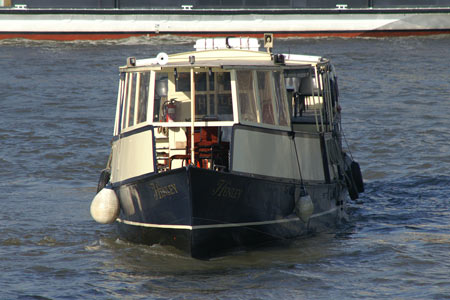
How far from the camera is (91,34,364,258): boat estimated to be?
1213cm

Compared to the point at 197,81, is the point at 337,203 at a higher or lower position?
lower

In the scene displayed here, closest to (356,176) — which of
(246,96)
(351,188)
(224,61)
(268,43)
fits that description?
(351,188)

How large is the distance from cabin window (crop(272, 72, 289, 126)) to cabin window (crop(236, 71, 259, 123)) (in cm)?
51

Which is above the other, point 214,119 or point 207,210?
point 214,119

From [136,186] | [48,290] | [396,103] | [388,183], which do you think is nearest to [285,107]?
[136,186]

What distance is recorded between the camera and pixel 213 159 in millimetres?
12523

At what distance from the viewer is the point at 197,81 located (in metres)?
13.3

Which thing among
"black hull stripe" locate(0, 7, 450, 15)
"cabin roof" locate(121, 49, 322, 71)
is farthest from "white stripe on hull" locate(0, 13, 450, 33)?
"cabin roof" locate(121, 49, 322, 71)

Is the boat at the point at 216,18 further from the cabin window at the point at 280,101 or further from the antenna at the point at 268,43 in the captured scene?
the cabin window at the point at 280,101

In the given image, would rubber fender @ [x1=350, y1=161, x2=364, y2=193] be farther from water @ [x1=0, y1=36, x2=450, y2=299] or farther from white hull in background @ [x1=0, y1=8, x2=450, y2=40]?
white hull in background @ [x1=0, y1=8, x2=450, y2=40]

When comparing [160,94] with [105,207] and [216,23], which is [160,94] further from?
[216,23]

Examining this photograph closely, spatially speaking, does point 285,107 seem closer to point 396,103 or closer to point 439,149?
point 439,149

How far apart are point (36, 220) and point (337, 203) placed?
5.56 m

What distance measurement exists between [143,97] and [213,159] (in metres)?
1.55
